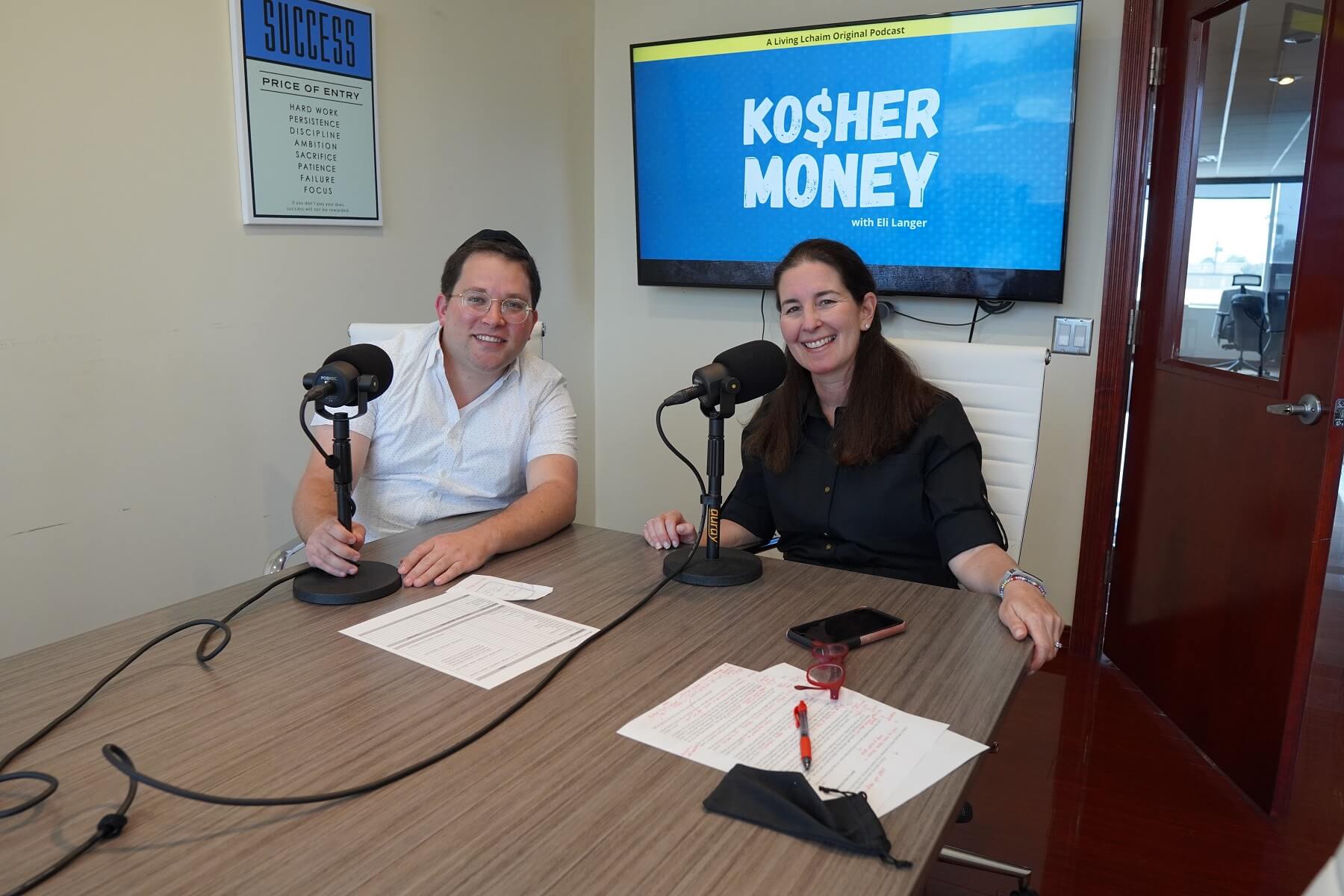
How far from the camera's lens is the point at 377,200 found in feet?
9.30

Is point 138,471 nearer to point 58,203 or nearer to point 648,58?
point 58,203

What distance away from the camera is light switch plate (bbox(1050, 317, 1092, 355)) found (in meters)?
2.93

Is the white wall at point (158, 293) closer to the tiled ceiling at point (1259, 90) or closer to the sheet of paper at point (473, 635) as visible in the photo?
the sheet of paper at point (473, 635)

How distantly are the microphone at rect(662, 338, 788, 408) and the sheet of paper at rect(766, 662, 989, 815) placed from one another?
56 centimetres

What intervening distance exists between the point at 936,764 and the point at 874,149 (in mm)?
2482

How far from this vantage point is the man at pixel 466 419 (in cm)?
193

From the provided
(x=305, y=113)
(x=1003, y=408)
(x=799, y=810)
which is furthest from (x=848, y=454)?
(x=305, y=113)

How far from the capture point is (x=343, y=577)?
58.7 inches

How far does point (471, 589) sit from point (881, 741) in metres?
0.73

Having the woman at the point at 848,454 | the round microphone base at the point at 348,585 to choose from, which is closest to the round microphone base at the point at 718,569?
the woman at the point at 848,454

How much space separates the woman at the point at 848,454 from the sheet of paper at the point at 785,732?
616 mm

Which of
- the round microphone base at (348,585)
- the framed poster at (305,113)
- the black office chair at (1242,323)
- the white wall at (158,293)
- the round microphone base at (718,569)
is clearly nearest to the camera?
the round microphone base at (348,585)

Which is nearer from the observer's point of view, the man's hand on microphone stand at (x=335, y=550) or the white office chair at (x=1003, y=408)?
the man's hand on microphone stand at (x=335, y=550)

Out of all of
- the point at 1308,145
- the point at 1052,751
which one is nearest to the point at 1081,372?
the point at 1308,145
